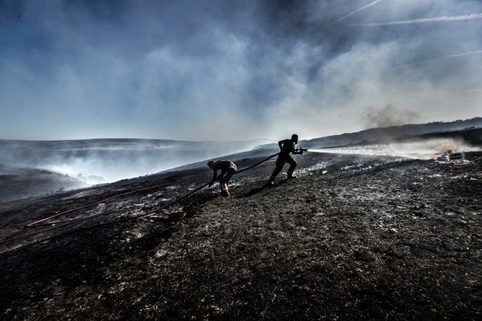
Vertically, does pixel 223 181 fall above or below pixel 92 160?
below

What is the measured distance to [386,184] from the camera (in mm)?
7793

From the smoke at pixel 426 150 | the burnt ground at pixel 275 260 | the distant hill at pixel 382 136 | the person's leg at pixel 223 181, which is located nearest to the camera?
the burnt ground at pixel 275 260

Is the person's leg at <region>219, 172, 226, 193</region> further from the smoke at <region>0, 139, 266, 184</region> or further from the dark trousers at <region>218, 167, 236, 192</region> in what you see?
the smoke at <region>0, 139, 266, 184</region>

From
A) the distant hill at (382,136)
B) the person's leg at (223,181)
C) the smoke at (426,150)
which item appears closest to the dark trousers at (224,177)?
the person's leg at (223,181)

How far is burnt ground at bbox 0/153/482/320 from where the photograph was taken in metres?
3.24

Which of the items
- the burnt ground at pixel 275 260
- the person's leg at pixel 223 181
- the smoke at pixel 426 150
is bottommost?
the burnt ground at pixel 275 260

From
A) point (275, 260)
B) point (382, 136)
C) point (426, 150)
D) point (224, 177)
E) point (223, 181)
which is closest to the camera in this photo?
point (275, 260)

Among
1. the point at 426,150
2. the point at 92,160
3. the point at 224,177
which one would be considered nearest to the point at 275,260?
the point at 224,177

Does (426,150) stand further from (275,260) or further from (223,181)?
(275,260)

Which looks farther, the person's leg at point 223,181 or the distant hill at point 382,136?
the distant hill at point 382,136

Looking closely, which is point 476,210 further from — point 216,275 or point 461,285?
point 216,275

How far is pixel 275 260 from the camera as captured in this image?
4277 mm

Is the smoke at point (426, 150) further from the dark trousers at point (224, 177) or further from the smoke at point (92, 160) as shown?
the smoke at point (92, 160)

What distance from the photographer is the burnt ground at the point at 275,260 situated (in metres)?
3.24
